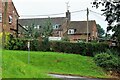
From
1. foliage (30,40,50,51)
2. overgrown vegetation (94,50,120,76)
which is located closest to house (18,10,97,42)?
foliage (30,40,50,51)

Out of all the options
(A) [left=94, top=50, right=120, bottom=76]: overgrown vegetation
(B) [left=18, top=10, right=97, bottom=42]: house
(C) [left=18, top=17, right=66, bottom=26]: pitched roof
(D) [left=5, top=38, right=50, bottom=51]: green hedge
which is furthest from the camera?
(C) [left=18, top=17, right=66, bottom=26]: pitched roof

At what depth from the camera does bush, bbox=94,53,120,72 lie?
33.6 m

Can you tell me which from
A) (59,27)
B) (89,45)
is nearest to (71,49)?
(89,45)

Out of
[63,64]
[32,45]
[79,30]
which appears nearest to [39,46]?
[32,45]

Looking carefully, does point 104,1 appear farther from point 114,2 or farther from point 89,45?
point 89,45

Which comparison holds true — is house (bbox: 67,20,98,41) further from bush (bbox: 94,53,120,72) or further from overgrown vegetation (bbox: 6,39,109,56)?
bush (bbox: 94,53,120,72)

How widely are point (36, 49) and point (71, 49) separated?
181 inches

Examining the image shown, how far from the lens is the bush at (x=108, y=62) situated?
110 feet

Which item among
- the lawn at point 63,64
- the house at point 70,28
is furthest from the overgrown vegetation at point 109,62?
the house at point 70,28

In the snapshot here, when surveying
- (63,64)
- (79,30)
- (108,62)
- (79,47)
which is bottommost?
(63,64)

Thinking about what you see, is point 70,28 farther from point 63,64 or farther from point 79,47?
point 63,64

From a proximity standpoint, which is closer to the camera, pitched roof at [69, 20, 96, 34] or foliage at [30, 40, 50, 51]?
foliage at [30, 40, 50, 51]

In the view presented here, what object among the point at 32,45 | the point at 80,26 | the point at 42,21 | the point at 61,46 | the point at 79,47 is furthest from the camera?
the point at 42,21

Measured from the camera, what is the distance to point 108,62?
→ 33844 mm
